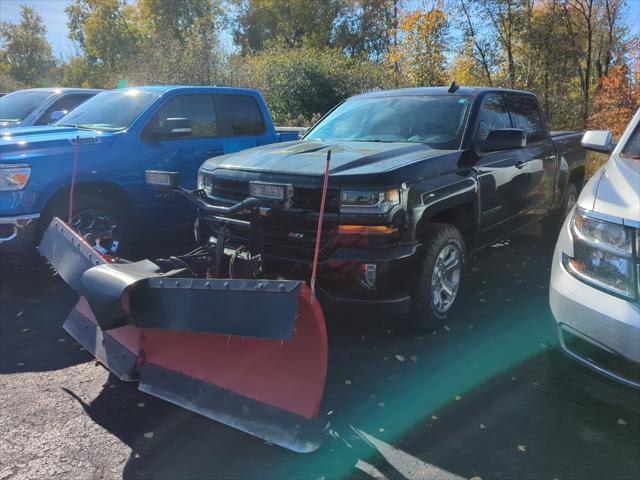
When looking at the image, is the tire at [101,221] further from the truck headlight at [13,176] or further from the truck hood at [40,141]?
the truck hood at [40,141]

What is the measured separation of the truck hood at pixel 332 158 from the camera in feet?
12.5

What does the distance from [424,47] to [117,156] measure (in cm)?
1357

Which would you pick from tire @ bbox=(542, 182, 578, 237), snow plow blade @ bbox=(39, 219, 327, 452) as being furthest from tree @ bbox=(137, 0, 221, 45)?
snow plow blade @ bbox=(39, 219, 327, 452)

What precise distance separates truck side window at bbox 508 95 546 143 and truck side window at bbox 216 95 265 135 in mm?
3236

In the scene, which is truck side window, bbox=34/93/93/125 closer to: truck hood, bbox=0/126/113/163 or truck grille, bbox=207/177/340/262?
truck hood, bbox=0/126/113/163

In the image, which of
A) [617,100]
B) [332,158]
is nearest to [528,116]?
[332,158]

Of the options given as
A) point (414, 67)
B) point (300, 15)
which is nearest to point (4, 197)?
point (414, 67)

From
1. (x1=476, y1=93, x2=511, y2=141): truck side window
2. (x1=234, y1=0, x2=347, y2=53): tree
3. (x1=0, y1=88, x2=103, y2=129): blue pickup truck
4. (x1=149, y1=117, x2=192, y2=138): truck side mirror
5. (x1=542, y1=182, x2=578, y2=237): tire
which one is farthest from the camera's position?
(x1=234, y1=0, x2=347, y2=53): tree

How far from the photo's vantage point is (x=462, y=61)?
1555 cm

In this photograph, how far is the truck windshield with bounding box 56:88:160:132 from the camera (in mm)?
6137

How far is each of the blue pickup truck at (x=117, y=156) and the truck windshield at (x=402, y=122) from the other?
175 cm

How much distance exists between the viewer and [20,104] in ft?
29.7

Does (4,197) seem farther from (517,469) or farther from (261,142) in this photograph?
(517,469)

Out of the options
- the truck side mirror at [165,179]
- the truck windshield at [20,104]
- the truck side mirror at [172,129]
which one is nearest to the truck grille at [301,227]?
the truck side mirror at [165,179]
